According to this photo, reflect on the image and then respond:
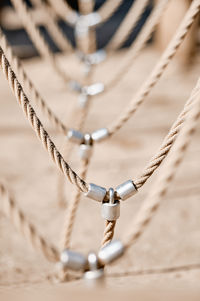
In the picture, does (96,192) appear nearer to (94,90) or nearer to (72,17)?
(94,90)

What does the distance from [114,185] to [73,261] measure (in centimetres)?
64

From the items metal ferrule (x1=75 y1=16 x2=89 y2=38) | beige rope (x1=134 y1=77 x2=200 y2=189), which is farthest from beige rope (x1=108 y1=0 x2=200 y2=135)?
metal ferrule (x1=75 y1=16 x2=89 y2=38)

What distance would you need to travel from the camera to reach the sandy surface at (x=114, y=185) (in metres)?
0.81

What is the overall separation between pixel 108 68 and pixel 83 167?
133 cm

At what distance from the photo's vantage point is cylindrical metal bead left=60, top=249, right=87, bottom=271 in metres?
0.45

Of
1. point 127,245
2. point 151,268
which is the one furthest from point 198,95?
point 151,268

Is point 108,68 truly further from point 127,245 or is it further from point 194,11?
point 127,245

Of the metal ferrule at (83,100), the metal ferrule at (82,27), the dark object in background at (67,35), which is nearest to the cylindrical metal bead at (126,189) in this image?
the metal ferrule at (83,100)

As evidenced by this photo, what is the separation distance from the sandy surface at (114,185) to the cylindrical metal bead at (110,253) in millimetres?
49

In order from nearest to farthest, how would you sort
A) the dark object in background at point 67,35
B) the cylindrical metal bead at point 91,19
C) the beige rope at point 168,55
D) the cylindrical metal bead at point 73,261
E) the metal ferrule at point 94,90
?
1. the cylindrical metal bead at point 73,261
2. the beige rope at point 168,55
3. the metal ferrule at point 94,90
4. the cylindrical metal bead at point 91,19
5. the dark object in background at point 67,35

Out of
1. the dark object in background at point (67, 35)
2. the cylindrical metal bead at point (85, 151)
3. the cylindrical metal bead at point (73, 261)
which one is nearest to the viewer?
the cylindrical metal bead at point (73, 261)

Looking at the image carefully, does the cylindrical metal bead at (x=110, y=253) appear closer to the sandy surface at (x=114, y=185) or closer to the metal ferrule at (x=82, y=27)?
the sandy surface at (x=114, y=185)

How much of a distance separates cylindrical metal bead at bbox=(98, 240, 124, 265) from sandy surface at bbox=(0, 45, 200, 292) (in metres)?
0.05

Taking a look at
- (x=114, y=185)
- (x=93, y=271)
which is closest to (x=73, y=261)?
(x=93, y=271)
